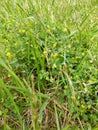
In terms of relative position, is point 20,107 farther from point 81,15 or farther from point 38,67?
point 81,15

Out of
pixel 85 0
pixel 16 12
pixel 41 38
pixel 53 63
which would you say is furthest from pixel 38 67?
pixel 85 0

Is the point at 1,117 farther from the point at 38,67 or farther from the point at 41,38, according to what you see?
the point at 41,38

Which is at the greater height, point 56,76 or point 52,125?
point 56,76

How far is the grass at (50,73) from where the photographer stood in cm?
141

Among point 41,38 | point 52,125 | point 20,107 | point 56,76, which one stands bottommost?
point 52,125

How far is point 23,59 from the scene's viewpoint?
1.54 m

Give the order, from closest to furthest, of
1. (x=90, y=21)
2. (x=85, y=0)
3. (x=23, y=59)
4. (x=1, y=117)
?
1. (x=1, y=117)
2. (x=23, y=59)
3. (x=90, y=21)
4. (x=85, y=0)

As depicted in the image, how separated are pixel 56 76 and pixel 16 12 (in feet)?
2.19

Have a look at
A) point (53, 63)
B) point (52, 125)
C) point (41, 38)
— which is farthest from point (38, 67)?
point (52, 125)

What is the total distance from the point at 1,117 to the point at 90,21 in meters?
0.91

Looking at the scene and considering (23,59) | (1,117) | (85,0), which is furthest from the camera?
(85,0)

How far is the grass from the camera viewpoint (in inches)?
55.6

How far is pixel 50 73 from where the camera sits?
149 centimetres

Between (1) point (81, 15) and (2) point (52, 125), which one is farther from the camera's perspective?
(1) point (81, 15)
